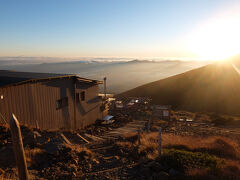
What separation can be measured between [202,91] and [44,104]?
44.8 m

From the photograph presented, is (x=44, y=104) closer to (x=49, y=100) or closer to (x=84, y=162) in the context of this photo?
(x=49, y=100)

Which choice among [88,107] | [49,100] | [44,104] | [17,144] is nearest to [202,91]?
[88,107]

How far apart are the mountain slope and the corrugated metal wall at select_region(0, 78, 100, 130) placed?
3102 centimetres

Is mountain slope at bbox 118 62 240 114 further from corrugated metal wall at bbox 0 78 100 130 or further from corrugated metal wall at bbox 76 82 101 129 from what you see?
corrugated metal wall at bbox 0 78 100 130

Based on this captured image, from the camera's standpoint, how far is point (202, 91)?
159 feet

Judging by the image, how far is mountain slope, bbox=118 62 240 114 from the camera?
41597 mm

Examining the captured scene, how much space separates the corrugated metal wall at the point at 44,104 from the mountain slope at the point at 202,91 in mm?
31019

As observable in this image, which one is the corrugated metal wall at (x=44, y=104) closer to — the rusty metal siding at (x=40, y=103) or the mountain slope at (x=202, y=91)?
the rusty metal siding at (x=40, y=103)

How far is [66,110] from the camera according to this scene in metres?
15.7

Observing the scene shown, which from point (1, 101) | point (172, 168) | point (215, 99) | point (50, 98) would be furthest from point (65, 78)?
point (215, 99)

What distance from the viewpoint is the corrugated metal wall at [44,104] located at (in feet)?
34.4

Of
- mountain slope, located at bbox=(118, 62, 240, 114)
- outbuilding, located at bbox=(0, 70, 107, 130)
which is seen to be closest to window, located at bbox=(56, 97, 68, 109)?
outbuilding, located at bbox=(0, 70, 107, 130)

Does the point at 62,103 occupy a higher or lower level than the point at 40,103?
lower

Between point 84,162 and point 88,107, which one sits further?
point 88,107
